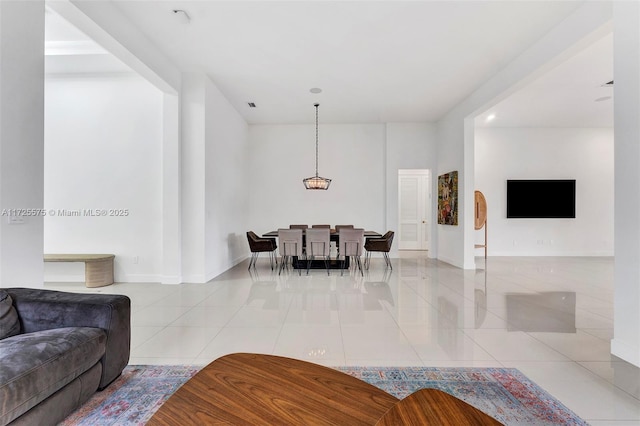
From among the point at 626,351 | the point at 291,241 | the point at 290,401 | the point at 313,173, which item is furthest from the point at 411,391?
the point at 313,173

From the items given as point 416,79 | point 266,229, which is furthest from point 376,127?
point 266,229

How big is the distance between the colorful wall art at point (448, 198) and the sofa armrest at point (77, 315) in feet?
20.4

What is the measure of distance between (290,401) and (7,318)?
1.81 metres

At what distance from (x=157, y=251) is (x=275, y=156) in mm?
4007

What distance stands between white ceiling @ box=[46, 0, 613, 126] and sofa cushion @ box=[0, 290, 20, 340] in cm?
287

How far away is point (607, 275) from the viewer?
5.48 m

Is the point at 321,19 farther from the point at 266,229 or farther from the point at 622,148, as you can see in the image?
the point at 266,229

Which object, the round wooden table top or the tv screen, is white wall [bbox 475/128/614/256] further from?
the round wooden table top

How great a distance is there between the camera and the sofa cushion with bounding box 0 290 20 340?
5.57ft

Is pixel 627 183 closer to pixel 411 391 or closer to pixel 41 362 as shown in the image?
pixel 411 391

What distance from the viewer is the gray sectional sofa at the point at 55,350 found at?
1.33 meters

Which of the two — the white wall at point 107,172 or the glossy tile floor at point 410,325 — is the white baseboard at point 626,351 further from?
the white wall at point 107,172

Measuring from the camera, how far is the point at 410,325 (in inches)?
119

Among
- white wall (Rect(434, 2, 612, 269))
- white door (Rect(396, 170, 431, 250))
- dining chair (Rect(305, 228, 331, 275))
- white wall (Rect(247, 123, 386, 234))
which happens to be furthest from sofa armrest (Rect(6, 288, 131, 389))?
white door (Rect(396, 170, 431, 250))
